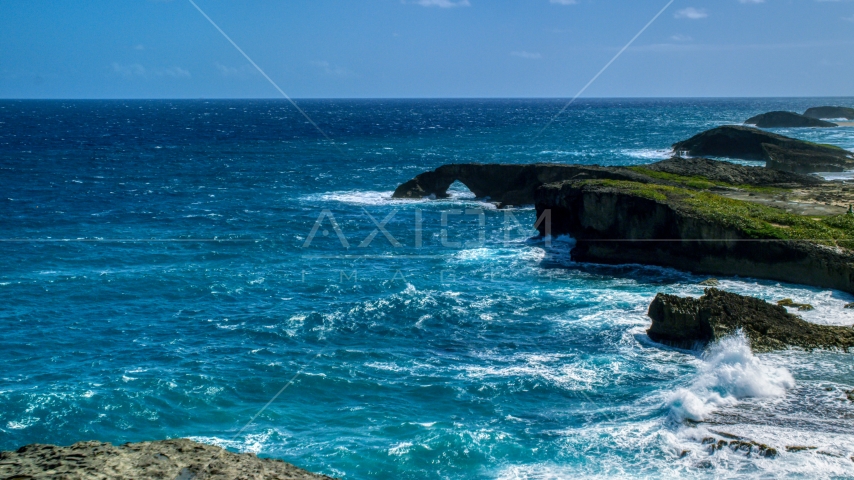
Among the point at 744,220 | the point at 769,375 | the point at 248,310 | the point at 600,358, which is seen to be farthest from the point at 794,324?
the point at 248,310

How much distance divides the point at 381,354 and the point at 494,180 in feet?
137

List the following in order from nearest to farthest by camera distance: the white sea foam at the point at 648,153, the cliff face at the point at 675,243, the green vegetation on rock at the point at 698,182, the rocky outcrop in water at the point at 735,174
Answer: the cliff face at the point at 675,243 → the green vegetation on rock at the point at 698,182 → the rocky outcrop in water at the point at 735,174 → the white sea foam at the point at 648,153

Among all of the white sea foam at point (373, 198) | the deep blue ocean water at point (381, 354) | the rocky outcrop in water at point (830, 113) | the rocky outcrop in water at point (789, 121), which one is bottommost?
the deep blue ocean water at point (381, 354)

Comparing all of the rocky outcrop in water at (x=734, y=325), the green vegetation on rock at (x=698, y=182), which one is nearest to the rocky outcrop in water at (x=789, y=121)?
the green vegetation on rock at (x=698, y=182)

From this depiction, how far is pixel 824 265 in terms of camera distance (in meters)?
39.0

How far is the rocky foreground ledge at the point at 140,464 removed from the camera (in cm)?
1486

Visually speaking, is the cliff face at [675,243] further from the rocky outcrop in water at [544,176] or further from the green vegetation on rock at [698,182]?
the green vegetation on rock at [698,182]

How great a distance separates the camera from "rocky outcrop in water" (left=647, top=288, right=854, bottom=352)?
3094 centimetres

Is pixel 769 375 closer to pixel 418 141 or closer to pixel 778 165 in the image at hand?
pixel 778 165

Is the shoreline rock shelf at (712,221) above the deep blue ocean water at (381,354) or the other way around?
above

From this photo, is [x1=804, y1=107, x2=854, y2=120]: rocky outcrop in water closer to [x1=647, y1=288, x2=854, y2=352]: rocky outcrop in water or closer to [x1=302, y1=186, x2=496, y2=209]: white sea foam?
[x1=302, y1=186, x2=496, y2=209]: white sea foam

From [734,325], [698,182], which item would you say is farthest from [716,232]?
[698,182]

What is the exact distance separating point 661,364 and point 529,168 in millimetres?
39833

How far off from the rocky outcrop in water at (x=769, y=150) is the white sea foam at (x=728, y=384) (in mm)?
57428
